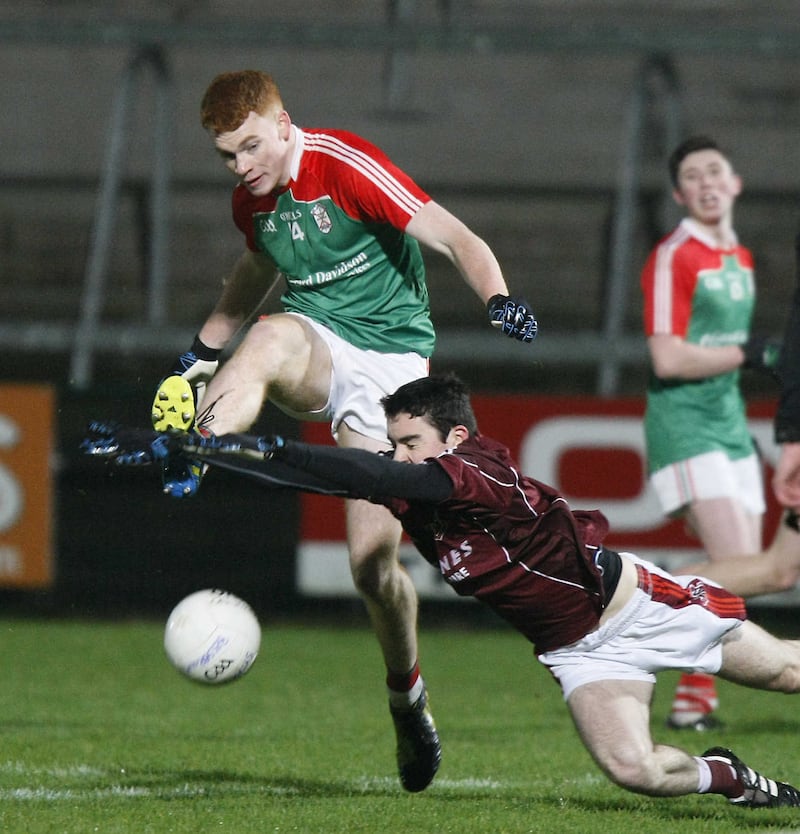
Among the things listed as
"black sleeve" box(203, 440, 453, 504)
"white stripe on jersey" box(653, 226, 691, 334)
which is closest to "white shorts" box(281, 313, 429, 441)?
"black sleeve" box(203, 440, 453, 504)

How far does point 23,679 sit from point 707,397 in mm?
3608

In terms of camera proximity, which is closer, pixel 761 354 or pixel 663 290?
pixel 761 354

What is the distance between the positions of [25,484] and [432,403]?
5.98 meters

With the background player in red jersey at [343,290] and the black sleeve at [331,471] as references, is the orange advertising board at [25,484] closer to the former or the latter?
the background player in red jersey at [343,290]

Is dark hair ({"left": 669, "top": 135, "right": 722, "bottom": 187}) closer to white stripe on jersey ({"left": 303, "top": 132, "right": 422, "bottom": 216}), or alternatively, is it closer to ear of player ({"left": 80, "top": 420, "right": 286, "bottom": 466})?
white stripe on jersey ({"left": 303, "top": 132, "right": 422, "bottom": 216})

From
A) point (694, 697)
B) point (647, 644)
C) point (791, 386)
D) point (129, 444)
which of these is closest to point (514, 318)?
point (791, 386)

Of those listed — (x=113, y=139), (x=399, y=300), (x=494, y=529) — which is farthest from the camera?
(x=113, y=139)

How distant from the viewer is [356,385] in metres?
5.38

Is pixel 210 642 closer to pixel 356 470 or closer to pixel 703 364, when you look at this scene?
pixel 356 470

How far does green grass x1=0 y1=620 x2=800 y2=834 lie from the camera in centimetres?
477

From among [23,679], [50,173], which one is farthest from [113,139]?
[23,679]

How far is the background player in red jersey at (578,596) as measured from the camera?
4.46m

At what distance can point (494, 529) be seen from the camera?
14.8ft

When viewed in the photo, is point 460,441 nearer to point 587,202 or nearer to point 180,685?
point 180,685
